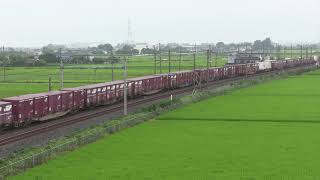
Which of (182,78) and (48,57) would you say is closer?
(48,57)

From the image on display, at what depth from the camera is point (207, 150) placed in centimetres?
3055

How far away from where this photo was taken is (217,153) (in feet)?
96.8

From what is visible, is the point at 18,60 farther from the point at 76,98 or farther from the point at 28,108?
the point at 28,108

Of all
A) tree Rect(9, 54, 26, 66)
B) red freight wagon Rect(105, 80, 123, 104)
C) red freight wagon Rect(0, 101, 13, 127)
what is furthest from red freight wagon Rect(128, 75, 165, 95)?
red freight wagon Rect(0, 101, 13, 127)

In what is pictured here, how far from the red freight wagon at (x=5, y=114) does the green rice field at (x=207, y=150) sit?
24.6 feet

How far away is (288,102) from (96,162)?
37755mm

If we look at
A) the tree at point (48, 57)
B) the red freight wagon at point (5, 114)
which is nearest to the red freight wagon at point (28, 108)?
the red freight wagon at point (5, 114)

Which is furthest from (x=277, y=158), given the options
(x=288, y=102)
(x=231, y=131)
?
(x=288, y=102)

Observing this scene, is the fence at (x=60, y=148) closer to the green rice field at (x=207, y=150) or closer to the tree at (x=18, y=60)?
the green rice field at (x=207, y=150)

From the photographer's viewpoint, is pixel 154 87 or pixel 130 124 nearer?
pixel 130 124

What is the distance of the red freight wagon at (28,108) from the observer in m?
38.6

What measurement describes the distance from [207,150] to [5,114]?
48.6 ft

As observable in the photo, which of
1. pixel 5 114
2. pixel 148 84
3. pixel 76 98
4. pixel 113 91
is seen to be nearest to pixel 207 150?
pixel 5 114

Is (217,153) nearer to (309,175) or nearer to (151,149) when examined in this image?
(151,149)
